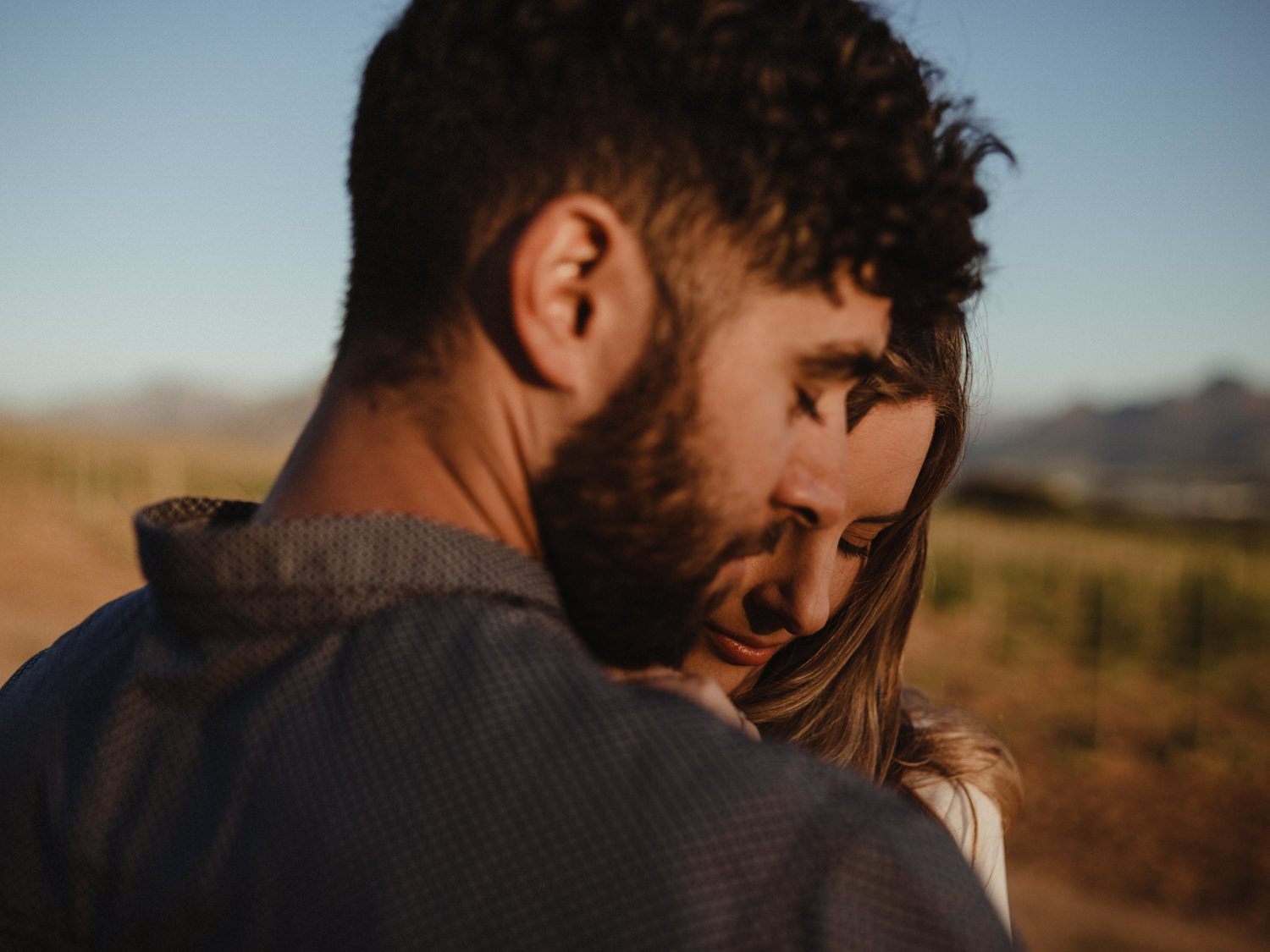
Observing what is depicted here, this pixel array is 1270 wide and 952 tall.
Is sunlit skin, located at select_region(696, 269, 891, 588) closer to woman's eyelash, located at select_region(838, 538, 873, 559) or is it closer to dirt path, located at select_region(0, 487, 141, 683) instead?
woman's eyelash, located at select_region(838, 538, 873, 559)

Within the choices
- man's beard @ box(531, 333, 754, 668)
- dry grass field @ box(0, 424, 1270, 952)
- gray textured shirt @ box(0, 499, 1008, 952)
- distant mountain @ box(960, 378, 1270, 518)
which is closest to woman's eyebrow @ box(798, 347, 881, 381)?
man's beard @ box(531, 333, 754, 668)

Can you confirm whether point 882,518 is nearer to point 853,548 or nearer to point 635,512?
point 853,548

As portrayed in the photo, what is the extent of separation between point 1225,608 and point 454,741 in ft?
70.6

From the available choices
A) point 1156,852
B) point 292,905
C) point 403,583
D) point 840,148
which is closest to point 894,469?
point 840,148

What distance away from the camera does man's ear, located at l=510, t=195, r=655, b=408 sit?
1095mm

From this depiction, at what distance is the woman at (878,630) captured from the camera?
2057 millimetres

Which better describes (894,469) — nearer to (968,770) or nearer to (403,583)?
(968,770)

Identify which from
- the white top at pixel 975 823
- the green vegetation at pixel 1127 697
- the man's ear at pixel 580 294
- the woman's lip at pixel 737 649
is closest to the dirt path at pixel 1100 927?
the green vegetation at pixel 1127 697

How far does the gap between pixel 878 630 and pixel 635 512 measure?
1.61 meters

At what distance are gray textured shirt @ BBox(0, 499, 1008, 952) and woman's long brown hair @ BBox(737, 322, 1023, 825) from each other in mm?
1479

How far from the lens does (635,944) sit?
764mm

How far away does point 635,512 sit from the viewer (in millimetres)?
1144

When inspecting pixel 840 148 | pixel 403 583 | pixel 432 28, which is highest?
pixel 432 28

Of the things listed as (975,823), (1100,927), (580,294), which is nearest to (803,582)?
(975,823)
